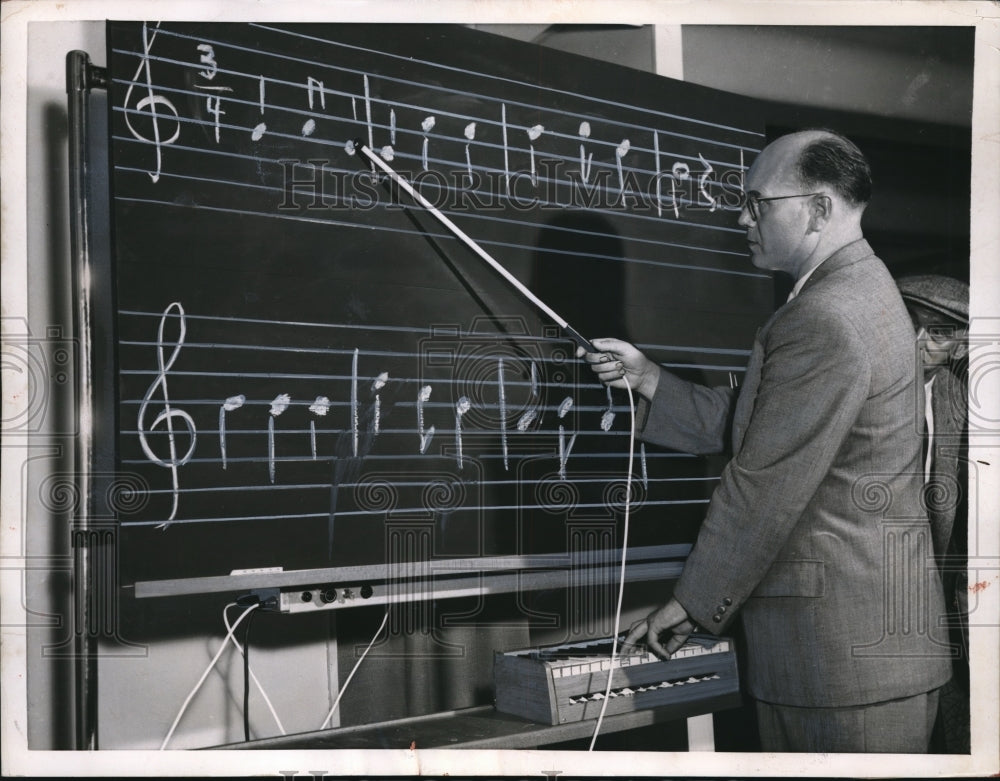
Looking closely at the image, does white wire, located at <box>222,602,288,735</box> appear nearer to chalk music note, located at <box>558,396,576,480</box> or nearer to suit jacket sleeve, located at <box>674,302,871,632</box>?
chalk music note, located at <box>558,396,576,480</box>

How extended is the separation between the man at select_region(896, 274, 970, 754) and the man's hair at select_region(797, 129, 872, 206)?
0.22 m

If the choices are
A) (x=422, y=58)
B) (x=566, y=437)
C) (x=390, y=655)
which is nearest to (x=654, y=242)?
(x=566, y=437)

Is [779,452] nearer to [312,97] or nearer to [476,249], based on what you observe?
[476,249]

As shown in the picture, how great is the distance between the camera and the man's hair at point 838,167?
226 centimetres

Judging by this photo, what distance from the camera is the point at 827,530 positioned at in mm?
2107

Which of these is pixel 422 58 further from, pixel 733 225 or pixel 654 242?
pixel 733 225

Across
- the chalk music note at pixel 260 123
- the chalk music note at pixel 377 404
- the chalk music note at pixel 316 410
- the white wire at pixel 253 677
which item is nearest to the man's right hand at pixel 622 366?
A: the chalk music note at pixel 377 404

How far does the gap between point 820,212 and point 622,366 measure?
20.9 inches

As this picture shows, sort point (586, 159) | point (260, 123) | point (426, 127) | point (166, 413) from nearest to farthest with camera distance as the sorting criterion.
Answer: point (166, 413)
point (260, 123)
point (426, 127)
point (586, 159)

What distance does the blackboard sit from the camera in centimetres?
196

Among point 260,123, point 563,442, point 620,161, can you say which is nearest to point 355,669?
point 563,442

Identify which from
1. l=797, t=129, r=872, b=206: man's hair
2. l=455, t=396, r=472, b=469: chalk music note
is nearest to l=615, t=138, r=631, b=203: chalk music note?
l=797, t=129, r=872, b=206: man's hair

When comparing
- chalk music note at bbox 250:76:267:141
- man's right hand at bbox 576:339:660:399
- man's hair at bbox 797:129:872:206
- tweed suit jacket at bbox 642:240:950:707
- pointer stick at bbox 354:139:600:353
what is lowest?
tweed suit jacket at bbox 642:240:950:707

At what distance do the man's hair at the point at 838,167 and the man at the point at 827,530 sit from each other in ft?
0.17
